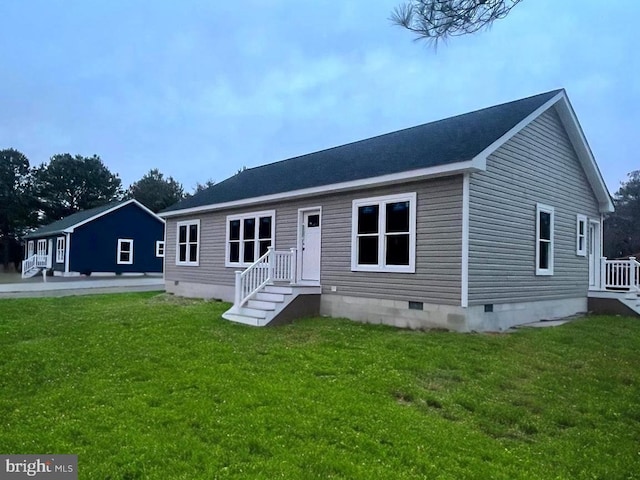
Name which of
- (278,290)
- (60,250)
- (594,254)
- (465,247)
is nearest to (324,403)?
(465,247)

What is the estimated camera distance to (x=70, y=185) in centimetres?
5053

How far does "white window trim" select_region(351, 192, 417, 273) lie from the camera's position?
991 cm

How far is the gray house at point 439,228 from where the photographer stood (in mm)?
Answer: 9391

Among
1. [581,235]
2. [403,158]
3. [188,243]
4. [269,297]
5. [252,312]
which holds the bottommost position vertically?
[252,312]

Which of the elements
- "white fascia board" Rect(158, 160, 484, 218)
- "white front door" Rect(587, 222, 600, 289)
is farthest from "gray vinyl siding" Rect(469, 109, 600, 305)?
"white fascia board" Rect(158, 160, 484, 218)

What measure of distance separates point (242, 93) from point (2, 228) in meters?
33.7

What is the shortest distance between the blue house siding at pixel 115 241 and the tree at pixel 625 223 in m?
32.8

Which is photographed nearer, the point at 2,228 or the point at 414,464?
the point at 414,464

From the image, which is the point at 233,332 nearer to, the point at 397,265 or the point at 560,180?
the point at 397,265

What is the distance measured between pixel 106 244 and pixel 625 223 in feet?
133

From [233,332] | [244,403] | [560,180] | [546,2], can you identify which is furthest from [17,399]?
[560,180]

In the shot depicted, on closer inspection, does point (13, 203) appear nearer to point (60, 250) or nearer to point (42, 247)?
point (42, 247)

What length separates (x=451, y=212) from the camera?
929 centimetres

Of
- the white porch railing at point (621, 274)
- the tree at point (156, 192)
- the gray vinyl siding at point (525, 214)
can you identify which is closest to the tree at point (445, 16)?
the gray vinyl siding at point (525, 214)
